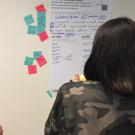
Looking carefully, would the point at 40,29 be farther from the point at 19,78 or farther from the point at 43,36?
the point at 19,78

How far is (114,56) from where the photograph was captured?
1284 millimetres

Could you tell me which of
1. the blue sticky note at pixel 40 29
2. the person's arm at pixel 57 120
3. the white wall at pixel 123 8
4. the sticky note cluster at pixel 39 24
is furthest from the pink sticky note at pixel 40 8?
the person's arm at pixel 57 120

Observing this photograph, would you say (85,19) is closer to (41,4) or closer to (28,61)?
(41,4)

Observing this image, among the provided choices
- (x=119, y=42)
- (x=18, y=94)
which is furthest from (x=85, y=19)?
(x=119, y=42)

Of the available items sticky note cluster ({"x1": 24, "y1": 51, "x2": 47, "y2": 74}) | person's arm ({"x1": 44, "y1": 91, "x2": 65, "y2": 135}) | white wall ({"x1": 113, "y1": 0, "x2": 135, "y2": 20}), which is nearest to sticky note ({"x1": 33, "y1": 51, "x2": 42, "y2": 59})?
sticky note cluster ({"x1": 24, "y1": 51, "x2": 47, "y2": 74})

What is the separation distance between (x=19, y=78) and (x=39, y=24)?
438mm

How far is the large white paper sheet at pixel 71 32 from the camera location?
A: 2629 millimetres

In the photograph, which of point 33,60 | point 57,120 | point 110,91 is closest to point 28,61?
point 33,60

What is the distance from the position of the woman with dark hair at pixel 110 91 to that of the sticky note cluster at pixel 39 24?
1273 mm

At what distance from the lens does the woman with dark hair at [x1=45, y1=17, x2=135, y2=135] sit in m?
1.28

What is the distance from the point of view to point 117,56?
1.28 m

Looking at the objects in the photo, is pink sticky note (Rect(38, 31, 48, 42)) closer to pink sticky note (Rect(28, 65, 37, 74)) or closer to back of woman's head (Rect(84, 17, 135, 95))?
pink sticky note (Rect(28, 65, 37, 74))

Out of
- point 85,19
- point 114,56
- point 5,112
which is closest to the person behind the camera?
point 114,56

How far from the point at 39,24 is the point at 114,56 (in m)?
1.36
